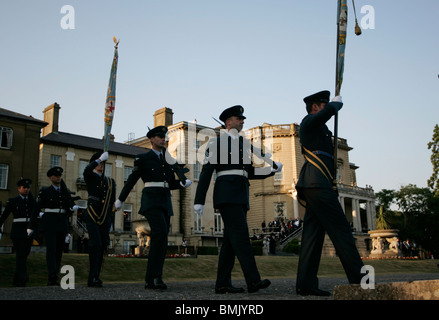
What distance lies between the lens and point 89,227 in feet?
26.3

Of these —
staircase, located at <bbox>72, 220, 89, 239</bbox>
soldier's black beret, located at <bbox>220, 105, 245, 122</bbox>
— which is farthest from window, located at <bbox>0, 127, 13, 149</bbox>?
soldier's black beret, located at <bbox>220, 105, 245, 122</bbox>

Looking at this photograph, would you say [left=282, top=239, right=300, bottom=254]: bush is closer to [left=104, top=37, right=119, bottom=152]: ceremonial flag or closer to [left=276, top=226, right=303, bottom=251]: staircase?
[left=276, top=226, right=303, bottom=251]: staircase

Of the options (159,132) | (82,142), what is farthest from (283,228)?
(159,132)

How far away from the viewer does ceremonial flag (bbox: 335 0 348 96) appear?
6.28 m

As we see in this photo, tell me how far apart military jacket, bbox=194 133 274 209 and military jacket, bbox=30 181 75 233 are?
4078 mm

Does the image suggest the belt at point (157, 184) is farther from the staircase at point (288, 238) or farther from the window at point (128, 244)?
the staircase at point (288, 238)

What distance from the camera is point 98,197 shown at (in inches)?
334

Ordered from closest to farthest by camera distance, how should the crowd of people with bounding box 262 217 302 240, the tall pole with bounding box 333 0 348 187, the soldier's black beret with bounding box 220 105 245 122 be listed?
the tall pole with bounding box 333 0 348 187 → the soldier's black beret with bounding box 220 105 245 122 → the crowd of people with bounding box 262 217 302 240

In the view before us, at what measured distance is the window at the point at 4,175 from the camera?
34.3 metres

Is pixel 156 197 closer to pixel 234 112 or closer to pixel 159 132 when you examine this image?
pixel 159 132

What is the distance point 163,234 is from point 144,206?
586mm

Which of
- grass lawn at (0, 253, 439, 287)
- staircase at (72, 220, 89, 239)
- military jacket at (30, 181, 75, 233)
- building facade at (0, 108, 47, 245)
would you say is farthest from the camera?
building facade at (0, 108, 47, 245)

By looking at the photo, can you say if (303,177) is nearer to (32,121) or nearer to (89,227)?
(89,227)
